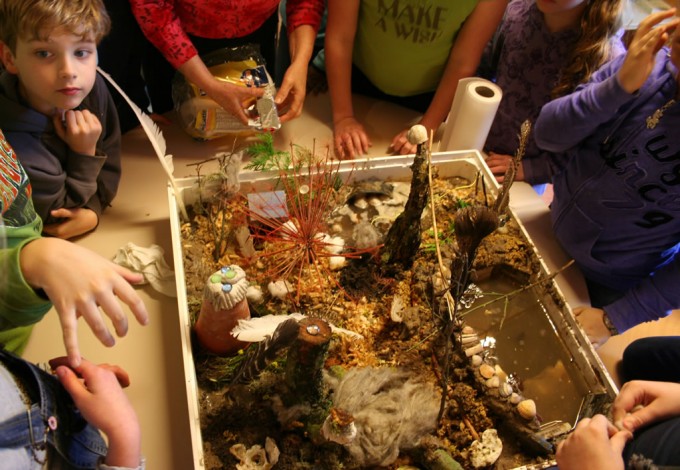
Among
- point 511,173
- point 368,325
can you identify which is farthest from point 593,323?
point 368,325

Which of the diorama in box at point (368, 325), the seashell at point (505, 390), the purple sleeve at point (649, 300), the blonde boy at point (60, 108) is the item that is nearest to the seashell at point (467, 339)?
the diorama in box at point (368, 325)

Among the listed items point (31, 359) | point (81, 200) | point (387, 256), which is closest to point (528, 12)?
point (387, 256)

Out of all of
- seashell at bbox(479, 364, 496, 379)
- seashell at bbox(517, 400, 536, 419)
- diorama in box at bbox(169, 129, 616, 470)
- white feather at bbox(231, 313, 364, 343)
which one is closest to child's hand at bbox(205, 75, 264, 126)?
diorama in box at bbox(169, 129, 616, 470)

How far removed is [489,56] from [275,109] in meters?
0.77

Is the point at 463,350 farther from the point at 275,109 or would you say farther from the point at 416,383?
the point at 275,109

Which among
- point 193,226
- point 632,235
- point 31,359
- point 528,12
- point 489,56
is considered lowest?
point 31,359

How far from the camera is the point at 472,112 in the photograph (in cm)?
134

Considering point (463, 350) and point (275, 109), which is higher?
point (275, 109)

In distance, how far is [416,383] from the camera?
1000 mm

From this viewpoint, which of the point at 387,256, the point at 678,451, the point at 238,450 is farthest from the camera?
the point at 387,256

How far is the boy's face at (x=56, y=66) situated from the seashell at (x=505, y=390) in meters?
1.02

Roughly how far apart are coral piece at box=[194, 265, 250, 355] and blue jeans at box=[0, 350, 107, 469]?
0.25 m

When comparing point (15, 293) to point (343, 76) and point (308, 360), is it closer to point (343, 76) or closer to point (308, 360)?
point (308, 360)

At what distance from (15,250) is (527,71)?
1412 mm
